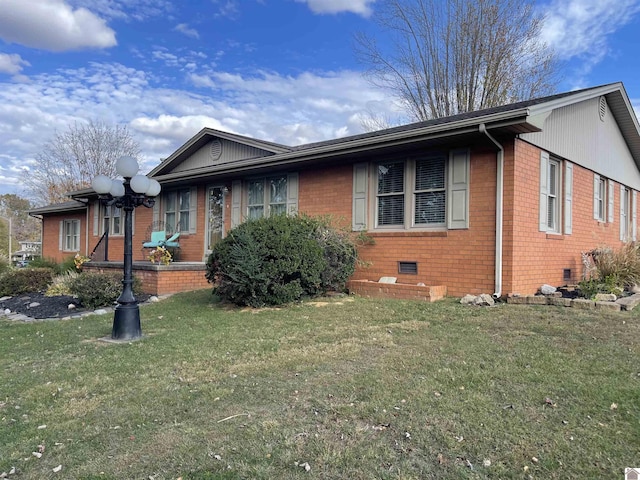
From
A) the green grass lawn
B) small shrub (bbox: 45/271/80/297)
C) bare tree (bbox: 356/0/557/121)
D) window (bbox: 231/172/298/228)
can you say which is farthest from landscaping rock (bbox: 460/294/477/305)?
bare tree (bbox: 356/0/557/121)

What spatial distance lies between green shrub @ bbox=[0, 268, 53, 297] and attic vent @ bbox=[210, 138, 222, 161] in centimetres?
573

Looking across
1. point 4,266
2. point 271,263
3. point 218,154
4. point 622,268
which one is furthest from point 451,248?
point 4,266

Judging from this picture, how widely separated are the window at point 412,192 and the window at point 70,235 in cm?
1560

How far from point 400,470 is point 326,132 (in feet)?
86.1

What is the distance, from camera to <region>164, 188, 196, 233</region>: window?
1391cm

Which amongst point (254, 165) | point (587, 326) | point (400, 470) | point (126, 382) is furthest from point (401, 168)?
point (400, 470)

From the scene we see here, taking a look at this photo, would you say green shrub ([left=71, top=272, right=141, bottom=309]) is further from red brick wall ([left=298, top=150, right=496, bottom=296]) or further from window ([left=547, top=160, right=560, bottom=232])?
window ([left=547, top=160, right=560, bottom=232])

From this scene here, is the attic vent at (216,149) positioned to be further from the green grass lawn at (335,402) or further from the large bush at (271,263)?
the green grass lawn at (335,402)

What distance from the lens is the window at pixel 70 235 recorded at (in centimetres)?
1986

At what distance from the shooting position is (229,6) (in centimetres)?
1322

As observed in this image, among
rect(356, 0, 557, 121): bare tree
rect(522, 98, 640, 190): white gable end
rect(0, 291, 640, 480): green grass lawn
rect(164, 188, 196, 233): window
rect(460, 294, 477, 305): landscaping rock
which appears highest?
rect(356, 0, 557, 121): bare tree

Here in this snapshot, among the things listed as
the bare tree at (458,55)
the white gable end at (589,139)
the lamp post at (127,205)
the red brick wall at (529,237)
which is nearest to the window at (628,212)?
the white gable end at (589,139)

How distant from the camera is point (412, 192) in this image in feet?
29.6

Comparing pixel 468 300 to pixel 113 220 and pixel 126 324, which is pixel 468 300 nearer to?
pixel 126 324
